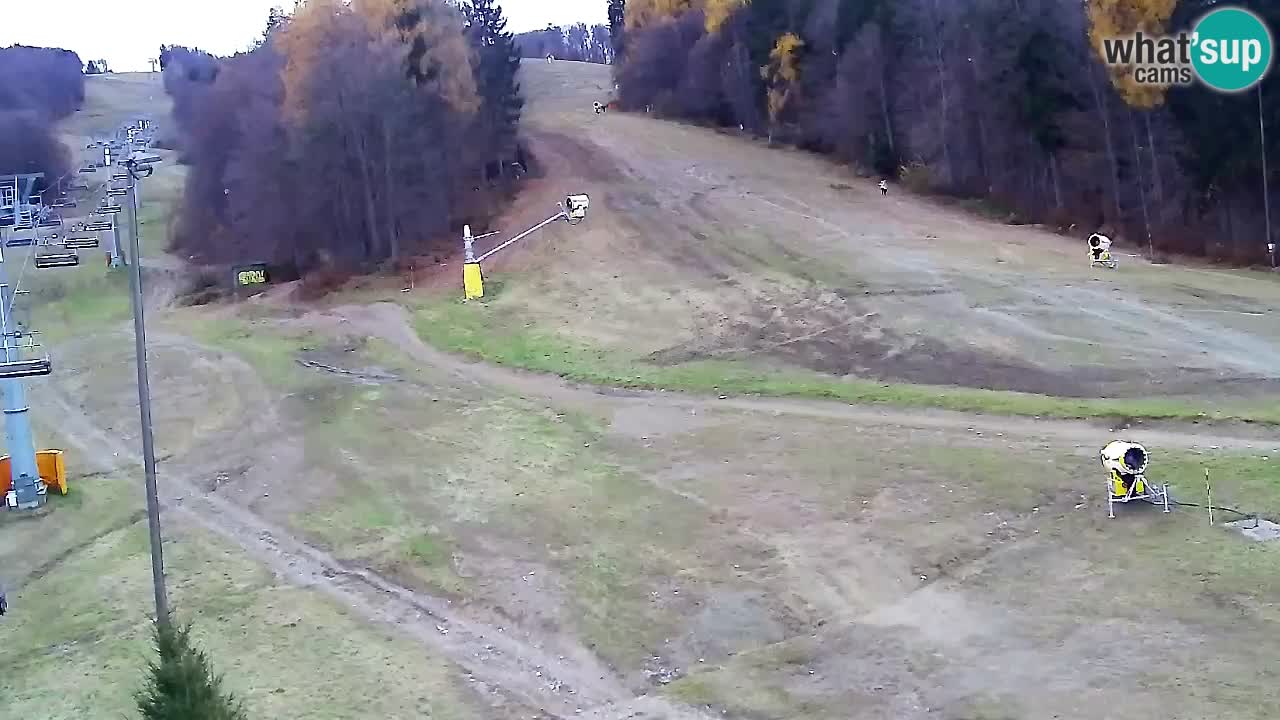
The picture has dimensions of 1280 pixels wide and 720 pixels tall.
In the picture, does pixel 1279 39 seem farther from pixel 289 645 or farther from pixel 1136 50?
pixel 289 645

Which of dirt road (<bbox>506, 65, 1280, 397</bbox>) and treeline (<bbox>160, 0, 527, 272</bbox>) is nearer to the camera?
dirt road (<bbox>506, 65, 1280, 397</bbox>)

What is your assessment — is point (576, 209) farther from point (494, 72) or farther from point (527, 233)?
point (494, 72)

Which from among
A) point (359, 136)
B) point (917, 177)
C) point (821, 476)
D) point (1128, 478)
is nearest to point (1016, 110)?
point (917, 177)

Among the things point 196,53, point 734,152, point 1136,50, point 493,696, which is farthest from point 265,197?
point 196,53

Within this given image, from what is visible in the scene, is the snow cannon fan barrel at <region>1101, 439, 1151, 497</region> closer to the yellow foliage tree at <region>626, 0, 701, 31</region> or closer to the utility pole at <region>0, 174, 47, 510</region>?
the utility pole at <region>0, 174, 47, 510</region>

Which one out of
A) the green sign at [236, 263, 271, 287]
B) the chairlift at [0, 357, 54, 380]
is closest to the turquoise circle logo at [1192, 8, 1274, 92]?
the green sign at [236, 263, 271, 287]

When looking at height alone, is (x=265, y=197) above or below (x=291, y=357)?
above

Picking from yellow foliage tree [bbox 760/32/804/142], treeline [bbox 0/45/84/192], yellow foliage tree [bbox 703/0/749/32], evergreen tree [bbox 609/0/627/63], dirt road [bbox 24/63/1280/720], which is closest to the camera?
dirt road [bbox 24/63/1280/720]
